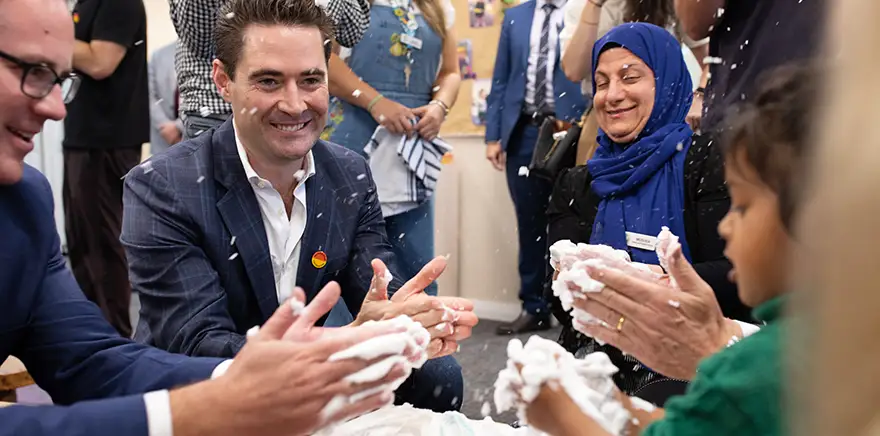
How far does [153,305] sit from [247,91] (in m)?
Result: 0.50

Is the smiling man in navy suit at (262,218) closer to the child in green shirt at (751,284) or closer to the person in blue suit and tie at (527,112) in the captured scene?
the child in green shirt at (751,284)

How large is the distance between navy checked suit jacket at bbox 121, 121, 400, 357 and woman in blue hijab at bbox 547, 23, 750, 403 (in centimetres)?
55

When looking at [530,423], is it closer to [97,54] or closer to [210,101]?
[210,101]

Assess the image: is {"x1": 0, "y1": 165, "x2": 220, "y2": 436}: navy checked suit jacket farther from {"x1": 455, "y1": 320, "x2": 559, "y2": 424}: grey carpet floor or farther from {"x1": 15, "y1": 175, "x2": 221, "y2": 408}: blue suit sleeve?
{"x1": 455, "y1": 320, "x2": 559, "y2": 424}: grey carpet floor

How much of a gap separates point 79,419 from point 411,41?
182cm

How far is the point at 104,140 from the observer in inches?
117

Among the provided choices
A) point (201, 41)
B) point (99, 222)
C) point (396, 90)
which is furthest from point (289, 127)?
point (99, 222)

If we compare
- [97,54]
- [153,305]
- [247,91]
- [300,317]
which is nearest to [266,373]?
[300,317]

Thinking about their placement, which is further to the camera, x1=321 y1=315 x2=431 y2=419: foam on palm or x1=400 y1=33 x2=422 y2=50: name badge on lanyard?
x1=400 y1=33 x2=422 y2=50: name badge on lanyard

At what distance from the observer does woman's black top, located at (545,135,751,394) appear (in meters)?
1.71

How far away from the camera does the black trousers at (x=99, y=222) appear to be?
3012 millimetres

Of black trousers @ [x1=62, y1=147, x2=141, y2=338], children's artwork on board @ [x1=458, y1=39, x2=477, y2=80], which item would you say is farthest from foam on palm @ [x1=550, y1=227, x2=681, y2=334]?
children's artwork on board @ [x1=458, y1=39, x2=477, y2=80]

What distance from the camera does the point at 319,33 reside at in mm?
1790

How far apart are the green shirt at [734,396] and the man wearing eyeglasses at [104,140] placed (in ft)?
8.31
